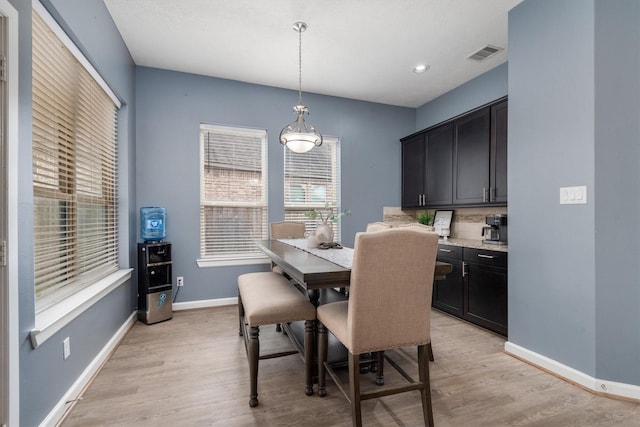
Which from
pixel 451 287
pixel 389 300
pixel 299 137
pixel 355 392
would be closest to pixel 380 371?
pixel 355 392

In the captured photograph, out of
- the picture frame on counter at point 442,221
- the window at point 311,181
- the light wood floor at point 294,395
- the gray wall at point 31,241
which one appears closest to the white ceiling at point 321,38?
the gray wall at point 31,241

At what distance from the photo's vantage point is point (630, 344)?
6.16 ft

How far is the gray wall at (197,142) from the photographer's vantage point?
3467 millimetres

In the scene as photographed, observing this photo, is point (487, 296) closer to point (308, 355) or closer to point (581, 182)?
point (581, 182)

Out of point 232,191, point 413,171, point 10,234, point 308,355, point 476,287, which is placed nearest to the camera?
point 10,234

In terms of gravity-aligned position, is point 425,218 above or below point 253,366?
above

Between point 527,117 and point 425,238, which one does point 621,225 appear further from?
point 425,238

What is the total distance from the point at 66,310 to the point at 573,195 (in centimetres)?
332

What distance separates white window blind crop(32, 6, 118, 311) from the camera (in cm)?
167

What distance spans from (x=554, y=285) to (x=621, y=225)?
57 centimetres

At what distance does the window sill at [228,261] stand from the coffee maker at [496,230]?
2663 mm

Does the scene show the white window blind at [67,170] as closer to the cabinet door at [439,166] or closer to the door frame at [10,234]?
the door frame at [10,234]

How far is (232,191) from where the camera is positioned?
12.7 feet

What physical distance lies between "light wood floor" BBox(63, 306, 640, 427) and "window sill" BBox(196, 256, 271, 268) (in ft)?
3.73
